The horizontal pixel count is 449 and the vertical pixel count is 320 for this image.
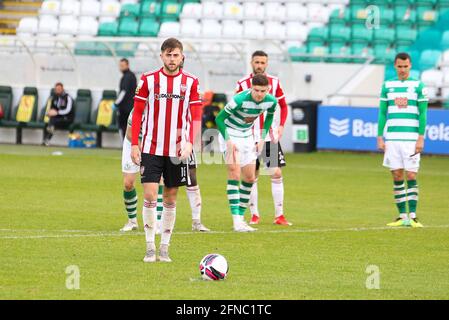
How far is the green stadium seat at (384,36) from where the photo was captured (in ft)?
106

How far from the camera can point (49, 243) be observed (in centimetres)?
1238

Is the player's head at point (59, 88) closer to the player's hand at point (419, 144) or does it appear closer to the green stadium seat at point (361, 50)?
the green stadium seat at point (361, 50)

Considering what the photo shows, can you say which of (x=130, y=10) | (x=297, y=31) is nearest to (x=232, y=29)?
(x=297, y=31)

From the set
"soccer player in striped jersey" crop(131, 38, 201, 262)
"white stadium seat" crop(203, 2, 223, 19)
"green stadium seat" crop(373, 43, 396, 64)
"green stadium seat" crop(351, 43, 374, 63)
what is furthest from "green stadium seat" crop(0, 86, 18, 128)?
"soccer player in striped jersey" crop(131, 38, 201, 262)

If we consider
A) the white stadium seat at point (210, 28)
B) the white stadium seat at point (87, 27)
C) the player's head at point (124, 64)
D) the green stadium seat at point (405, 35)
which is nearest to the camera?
the player's head at point (124, 64)

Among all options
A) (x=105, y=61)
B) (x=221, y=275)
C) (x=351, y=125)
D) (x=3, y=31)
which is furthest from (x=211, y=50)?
(x=221, y=275)

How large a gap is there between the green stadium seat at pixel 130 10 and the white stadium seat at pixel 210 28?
2321 millimetres

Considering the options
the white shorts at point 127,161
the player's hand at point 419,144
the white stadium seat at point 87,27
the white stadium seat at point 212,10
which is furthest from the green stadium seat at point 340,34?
the white shorts at point 127,161

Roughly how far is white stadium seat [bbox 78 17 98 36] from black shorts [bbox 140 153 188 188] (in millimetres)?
25347

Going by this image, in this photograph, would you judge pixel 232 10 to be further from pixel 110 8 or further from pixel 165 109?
pixel 165 109

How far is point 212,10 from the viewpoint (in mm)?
35344

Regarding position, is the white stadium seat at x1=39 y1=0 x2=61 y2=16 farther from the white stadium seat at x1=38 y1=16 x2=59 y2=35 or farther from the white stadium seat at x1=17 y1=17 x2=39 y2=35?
the white stadium seat at x1=17 y1=17 x2=39 y2=35
